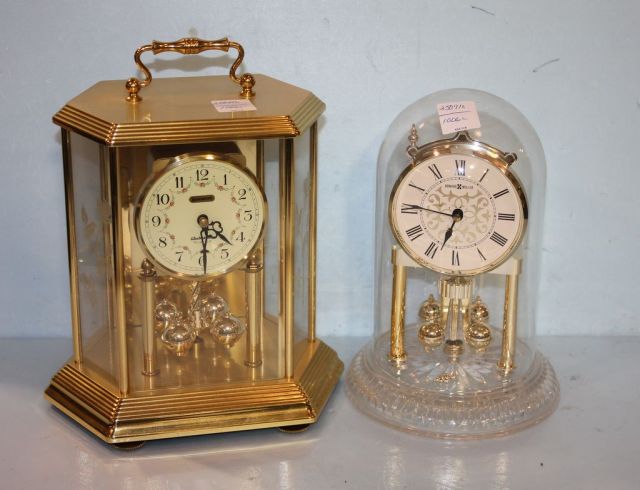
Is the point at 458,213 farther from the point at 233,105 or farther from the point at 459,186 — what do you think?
the point at 233,105

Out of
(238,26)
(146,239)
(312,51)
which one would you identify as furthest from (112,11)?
(146,239)

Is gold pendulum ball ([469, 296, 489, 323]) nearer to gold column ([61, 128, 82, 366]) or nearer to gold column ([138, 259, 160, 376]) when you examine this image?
gold column ([138, 259, 160, 376])

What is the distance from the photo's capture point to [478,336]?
1379 mm

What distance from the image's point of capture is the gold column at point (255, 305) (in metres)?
1.29

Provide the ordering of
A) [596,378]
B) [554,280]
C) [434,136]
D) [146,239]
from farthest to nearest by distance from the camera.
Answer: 1. [554,280]
2. [596,378]
3. [434,136]
4. [146,239]

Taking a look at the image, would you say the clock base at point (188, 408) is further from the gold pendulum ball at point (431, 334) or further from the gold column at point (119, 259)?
the gold pendulum ball at point (431, 334)

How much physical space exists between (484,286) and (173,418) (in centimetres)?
50

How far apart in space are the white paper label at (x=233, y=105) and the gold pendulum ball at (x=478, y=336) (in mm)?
451

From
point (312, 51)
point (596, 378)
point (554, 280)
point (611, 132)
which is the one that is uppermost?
point (312, 51)

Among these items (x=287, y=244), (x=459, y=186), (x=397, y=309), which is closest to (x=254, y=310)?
(x=287, y=244)

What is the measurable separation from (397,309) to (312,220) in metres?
0.18

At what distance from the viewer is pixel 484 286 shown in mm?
1454

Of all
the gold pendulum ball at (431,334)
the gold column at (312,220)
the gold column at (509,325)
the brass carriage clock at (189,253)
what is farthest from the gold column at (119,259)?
the gold column at (509,325)

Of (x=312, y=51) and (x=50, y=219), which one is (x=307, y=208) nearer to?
(x=312, y=51)
